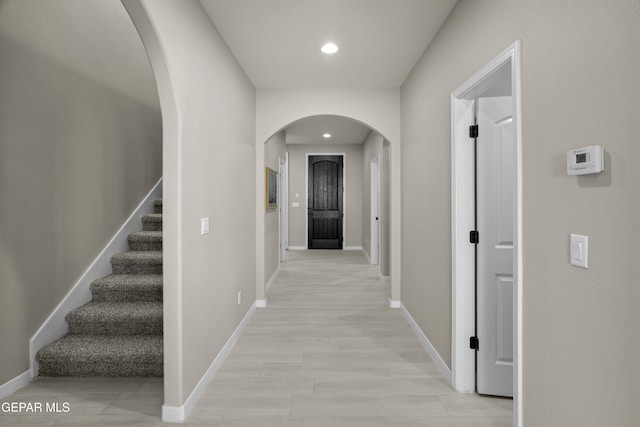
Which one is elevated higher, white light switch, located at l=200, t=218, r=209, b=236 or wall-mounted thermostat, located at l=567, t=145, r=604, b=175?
wall-mounted thermostat, located at l=567, t=145, r=604, b=175

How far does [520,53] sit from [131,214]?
137 inches

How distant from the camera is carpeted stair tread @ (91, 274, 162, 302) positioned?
2922 mm

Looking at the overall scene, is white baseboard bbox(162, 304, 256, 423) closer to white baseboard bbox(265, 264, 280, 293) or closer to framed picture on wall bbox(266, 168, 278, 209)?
white baseboard bbox(265, 264, 280, 293)

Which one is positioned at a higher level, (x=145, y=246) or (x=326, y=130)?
(x=326, y=130)

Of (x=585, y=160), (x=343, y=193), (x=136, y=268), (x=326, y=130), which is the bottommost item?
(x=136, y=268)

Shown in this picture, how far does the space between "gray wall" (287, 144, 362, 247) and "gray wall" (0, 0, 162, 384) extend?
218 inches

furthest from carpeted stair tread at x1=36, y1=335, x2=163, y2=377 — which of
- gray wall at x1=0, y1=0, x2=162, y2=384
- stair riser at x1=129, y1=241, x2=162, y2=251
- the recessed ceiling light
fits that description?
the recessed ceiling light

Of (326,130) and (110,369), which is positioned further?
(326,130)

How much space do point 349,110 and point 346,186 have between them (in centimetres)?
500

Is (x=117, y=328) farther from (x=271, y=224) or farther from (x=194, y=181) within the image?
(x=271, y=224)

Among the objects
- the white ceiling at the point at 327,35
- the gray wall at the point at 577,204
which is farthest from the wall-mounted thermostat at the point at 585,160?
the white ceiling at the point at 327,35

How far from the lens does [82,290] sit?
284 centimetres

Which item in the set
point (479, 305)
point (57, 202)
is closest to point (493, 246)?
point (479, 305)

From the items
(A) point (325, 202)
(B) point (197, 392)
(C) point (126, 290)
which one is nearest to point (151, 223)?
(C) point (126, 290)
